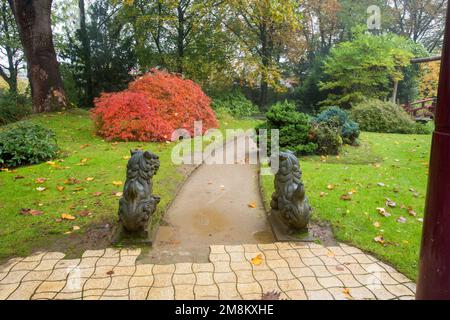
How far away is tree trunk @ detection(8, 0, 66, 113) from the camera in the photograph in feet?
39.9

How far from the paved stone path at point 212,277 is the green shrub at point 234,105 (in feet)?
50.1

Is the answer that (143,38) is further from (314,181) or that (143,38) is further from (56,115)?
(314,181)

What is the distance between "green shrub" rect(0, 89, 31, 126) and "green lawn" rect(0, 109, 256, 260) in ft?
21.9

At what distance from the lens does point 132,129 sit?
10.0 m

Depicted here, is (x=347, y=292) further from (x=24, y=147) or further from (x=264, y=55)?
(x=264, y=55)

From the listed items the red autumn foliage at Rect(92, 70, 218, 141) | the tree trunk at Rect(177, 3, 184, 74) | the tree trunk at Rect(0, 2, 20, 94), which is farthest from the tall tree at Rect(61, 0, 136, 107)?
the tree trunk at Rect(0, 2, 20, 94)

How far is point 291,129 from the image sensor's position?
894 centimetres

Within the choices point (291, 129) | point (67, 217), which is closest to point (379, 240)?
point (67, 217)

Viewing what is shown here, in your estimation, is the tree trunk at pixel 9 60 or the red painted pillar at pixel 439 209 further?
the tree trunk at pixel 9 60

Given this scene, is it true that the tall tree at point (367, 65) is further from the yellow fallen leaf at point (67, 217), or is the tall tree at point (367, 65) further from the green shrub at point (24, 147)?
the yellow fallen leaf at point (67, 217)

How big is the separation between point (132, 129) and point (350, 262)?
794 cm

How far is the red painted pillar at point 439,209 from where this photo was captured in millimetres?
1374

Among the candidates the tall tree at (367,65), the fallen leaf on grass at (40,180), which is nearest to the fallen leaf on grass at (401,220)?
the fallen leaf on grass at (40,180)

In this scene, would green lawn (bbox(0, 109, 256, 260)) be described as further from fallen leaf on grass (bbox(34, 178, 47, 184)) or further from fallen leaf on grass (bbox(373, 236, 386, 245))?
fallen leaf on grass (bbox(373, 236, 386, 245))
